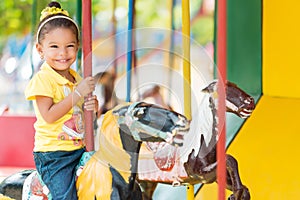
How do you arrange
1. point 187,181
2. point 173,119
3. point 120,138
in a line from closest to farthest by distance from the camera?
point 173,119 < point 120,138 < point 187,181

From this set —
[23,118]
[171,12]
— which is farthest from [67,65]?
[171,12]

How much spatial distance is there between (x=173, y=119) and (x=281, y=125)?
52.1 inches

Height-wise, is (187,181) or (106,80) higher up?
(106,80)

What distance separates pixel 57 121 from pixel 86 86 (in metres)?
0.18

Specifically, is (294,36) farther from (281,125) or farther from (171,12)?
(171,12)

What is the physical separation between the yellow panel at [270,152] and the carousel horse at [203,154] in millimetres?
221

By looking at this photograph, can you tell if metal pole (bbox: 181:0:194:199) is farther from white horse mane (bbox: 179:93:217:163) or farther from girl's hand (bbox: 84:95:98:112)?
girl's hand (bbox: 84:95:98:112)

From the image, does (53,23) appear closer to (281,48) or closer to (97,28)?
(281,48)

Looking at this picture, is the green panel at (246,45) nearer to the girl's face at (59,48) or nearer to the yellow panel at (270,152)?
the yellow panel at (270,152)

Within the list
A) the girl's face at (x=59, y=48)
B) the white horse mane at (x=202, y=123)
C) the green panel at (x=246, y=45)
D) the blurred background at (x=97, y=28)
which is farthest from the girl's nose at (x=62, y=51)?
the blurred background at (x=97, y=28)

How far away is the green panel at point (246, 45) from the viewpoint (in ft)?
11.2

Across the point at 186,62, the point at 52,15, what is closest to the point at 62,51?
the point at 52,15

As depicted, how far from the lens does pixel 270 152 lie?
3045mm

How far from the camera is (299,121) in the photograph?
10.2 ft
